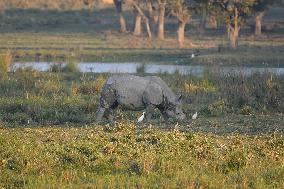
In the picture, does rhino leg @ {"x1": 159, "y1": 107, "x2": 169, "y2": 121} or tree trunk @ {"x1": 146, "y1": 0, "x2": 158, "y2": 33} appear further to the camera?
tree trunk @ {"x1": 146, "y1": 0, "x2": 158, "y2": 33}

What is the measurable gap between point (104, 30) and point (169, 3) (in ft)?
31.2

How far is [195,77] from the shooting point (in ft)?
84.1

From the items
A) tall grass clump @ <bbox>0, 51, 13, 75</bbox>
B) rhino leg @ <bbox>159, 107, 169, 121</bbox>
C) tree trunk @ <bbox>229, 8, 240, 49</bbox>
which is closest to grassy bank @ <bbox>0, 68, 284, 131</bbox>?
rhino leg @ <bbox>159, 107, 169, 121</bbox>

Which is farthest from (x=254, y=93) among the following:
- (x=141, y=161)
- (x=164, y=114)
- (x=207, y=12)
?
(x=207, y=12)

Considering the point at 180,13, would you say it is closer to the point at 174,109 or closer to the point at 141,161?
the point at 174,109

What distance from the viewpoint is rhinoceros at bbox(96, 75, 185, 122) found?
16.4 meters

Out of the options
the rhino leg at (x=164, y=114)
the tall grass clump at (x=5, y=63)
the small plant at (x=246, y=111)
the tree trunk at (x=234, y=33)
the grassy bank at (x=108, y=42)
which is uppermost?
the rhino leg at (x=164, y=114)

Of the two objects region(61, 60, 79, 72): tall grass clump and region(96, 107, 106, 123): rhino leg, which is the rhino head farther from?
region(61, 60, 79, 72): tall grass clump

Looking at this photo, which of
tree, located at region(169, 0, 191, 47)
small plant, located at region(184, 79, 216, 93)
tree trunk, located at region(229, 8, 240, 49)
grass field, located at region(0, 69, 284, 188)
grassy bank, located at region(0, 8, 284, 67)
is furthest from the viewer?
tree, located at region(169, 0, 191, 47)

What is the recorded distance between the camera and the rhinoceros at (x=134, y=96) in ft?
53.9

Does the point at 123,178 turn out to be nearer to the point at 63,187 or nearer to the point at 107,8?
the point at 63,187

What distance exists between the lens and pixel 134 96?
1642 centimetres

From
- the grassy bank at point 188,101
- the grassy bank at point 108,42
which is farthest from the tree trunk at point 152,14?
the grassy bank at point 188,101

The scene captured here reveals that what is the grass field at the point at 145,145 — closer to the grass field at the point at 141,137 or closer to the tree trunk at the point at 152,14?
the grass field at the point at 141,137
